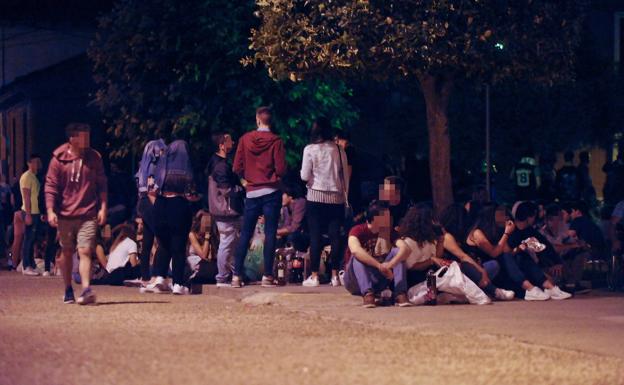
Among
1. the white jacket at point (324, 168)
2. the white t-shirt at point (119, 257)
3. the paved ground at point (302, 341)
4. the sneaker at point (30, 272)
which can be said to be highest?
the white jacket at point (324, 168)

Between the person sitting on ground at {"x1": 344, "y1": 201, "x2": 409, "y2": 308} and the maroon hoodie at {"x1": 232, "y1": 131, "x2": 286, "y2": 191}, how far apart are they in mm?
2148

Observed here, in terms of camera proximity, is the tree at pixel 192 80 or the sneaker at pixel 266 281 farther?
the tree at pixel 192 80

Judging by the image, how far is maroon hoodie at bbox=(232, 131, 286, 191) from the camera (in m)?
16.9

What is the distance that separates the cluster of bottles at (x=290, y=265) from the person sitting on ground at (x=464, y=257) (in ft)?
8.92

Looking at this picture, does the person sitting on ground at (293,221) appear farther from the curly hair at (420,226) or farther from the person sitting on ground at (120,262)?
the curly hair at (420,226)

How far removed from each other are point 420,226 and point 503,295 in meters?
1.22

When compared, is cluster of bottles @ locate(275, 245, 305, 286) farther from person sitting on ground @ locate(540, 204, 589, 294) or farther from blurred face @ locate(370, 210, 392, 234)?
blurred face @ locate(370, 210, 392, 234)

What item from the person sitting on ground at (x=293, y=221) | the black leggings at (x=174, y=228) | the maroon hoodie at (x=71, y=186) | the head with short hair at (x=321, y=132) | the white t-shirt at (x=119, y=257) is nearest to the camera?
the maroon hoodie at (x=71, y=186)

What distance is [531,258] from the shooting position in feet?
51.3

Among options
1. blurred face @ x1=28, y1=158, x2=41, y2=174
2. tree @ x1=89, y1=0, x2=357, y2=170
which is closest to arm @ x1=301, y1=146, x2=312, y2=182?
blurred face @ x1=28, y1=158, x2=41, y2=174

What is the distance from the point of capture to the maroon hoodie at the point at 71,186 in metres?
14.9

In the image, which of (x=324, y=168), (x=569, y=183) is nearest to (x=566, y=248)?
(x=324, y=168)

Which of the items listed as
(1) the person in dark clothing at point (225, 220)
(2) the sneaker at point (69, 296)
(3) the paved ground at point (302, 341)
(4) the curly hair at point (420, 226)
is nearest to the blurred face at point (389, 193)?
(4) the curly hair at point (420, 226)

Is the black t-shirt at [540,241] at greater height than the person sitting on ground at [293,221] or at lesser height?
lesser
